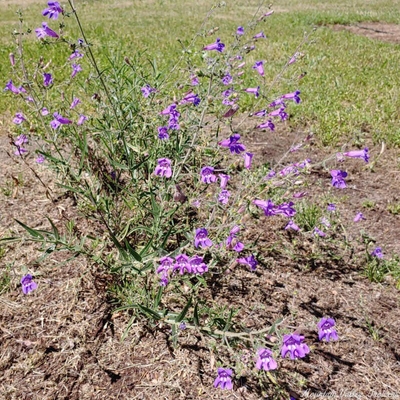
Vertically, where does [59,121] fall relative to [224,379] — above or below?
above

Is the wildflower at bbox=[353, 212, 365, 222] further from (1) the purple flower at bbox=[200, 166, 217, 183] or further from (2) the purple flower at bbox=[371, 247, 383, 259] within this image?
(1) the purple flower at bbox=[200, 166, 217, 183]

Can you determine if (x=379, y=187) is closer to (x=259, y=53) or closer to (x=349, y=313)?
(x=349, y=313)

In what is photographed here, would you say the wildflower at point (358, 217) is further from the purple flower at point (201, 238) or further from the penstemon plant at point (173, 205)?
the purple flower at point (201, 238)

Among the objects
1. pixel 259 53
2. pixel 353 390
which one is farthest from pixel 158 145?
pixel 259 53

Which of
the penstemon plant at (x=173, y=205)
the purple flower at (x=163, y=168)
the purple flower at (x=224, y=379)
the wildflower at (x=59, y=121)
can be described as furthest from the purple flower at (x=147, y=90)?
the purple flower at (x=224, y=379)

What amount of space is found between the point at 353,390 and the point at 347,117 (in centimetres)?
330

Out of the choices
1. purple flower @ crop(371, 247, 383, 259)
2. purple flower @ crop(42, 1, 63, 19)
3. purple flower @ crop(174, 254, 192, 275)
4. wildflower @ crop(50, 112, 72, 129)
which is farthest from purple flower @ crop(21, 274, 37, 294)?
purple flower @ crop(371, 247, 383, 259)

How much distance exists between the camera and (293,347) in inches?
61.1

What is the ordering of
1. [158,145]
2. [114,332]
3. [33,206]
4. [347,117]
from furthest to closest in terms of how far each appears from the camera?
[347,117], [33,206], [158,145], [114,332]

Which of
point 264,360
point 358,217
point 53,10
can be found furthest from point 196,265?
point 358,217

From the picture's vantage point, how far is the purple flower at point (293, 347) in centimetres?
154

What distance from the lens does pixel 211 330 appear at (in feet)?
6.24

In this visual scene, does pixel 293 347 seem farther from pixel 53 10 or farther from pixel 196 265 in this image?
pixel 53 10

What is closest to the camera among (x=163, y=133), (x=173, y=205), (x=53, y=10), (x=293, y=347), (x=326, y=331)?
(x=293, y=347)
